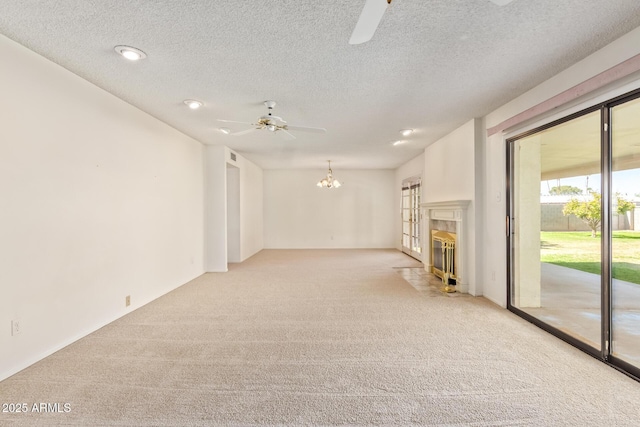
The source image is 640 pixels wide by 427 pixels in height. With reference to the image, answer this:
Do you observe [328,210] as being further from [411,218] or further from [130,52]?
[130,52]

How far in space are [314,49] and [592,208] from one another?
9.16 ft

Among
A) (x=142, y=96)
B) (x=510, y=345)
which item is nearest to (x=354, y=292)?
(x=510, y=345)

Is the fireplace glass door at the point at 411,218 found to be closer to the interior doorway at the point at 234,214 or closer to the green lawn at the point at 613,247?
the green lawn at the point at 613,247

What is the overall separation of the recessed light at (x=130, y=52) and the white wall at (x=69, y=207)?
0.72 metres

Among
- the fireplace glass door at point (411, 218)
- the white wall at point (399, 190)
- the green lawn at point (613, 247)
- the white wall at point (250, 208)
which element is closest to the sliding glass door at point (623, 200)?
the green lawn at point (613, 247)

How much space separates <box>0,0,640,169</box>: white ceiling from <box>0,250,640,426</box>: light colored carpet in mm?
2463

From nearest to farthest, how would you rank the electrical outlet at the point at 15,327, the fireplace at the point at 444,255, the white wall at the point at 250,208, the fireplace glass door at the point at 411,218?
1. the electrical outlet at the point at 15,327
2. the fireplace at the point at 444,255
3. the white wall at the point at 250,208
4. the fireplace glass door at the point at 411,218

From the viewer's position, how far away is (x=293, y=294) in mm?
4203

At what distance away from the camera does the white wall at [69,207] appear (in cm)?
216

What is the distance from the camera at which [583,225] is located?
112 inches

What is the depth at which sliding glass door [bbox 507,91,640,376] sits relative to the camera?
2305 mm

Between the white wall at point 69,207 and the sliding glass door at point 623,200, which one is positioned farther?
the sliding glass door at point 623,200

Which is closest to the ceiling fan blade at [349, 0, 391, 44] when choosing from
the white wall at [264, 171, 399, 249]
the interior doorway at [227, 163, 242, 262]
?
the interior doorway at [227, 163, 242, 262]

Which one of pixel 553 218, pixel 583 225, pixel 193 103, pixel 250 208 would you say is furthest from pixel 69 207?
pixel 250 208
